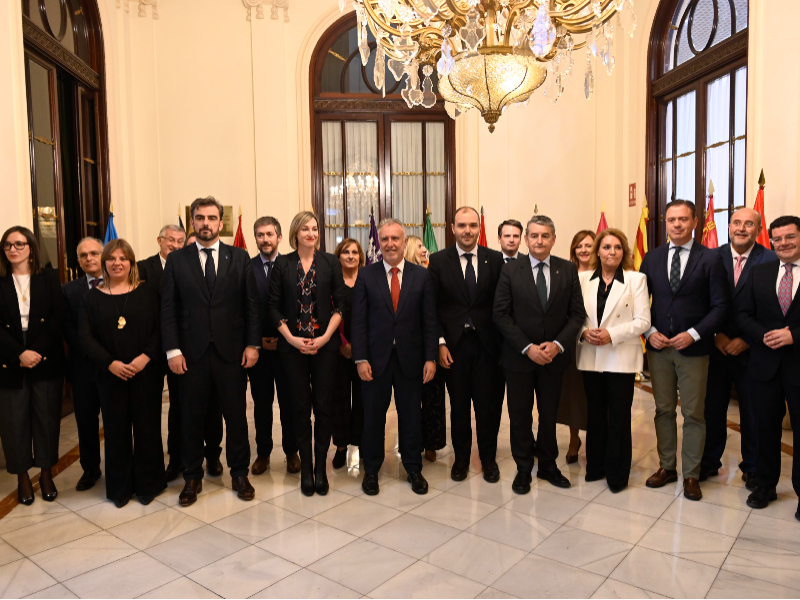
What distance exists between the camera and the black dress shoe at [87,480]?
3.87m

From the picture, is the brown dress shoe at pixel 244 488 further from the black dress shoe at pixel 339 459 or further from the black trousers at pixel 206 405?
the black dress shoe at pixel 339 459

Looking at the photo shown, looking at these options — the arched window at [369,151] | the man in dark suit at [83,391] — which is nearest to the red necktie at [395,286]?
the man in dark suit at [83,391]

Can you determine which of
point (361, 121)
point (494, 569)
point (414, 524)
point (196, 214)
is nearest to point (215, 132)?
point (361, 121)

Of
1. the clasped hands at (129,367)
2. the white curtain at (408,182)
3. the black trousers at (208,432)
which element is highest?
the white curtain at (408,182)

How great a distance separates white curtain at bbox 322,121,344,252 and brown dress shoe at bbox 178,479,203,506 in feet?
16.1

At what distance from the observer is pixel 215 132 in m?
7.84

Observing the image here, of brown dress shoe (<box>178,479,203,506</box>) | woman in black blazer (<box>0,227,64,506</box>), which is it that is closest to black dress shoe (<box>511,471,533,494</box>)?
brown dress shoe (<box>178,479,203,506</box>)

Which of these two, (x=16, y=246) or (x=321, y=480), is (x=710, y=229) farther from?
(x=16, y=246)

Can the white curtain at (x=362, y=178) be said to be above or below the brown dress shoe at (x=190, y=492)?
above

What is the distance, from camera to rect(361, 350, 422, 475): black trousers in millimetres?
3742

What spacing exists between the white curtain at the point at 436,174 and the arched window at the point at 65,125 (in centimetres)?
401

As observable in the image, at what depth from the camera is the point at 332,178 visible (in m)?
8.31

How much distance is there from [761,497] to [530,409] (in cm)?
135

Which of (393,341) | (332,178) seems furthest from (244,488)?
(332,178)
